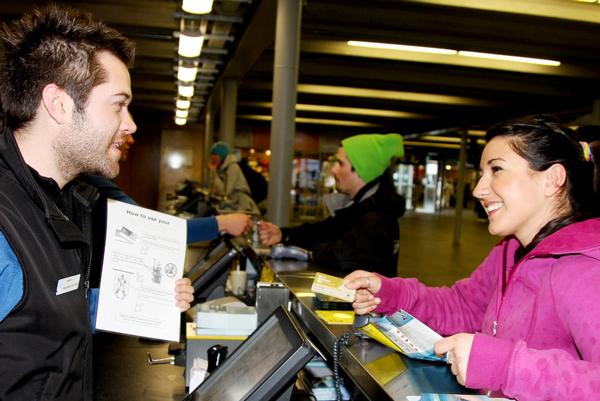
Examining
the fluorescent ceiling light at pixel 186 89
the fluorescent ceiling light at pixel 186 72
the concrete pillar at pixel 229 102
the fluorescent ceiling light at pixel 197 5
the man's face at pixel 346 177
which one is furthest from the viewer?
the concrete pillar at pixel 229 102

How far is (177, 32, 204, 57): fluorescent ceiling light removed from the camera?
6.65m

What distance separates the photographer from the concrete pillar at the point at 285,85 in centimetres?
555

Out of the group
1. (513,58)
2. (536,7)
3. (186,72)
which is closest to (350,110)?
(513,58)

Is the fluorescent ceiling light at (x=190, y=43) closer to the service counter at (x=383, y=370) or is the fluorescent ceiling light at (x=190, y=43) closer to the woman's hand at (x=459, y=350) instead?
the service counter at (x=383, y=370)

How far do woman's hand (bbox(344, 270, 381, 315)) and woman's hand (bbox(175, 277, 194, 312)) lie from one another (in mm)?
489

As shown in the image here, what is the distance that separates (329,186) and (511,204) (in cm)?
1746

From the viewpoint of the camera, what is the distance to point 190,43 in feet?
22.6

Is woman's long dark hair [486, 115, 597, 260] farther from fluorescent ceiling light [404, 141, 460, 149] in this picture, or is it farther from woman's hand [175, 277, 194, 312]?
fluorescent ceiling light [404, 141, 460, 149]

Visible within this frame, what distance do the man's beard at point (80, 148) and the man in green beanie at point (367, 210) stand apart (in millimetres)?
1524

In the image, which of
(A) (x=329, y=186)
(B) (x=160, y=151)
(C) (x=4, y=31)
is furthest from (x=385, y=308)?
(B) (x=160, y=151)

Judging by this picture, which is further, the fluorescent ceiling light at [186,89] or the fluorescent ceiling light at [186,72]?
the fluorescent ceiling light at [186,89]

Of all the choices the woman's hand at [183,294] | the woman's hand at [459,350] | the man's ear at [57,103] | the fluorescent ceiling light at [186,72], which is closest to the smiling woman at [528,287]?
the woman's hand at [459,350]

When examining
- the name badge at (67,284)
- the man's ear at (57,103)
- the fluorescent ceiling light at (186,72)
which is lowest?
the name badge at (67,284)

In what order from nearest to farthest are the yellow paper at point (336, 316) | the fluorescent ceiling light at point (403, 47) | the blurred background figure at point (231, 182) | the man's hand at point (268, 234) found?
the yellow paper at point (336, 316) < the man's hand at point (268, 234) < the blurred background figure at point (231, 182) < the fluorescent ceiling light at point (403, 47)
